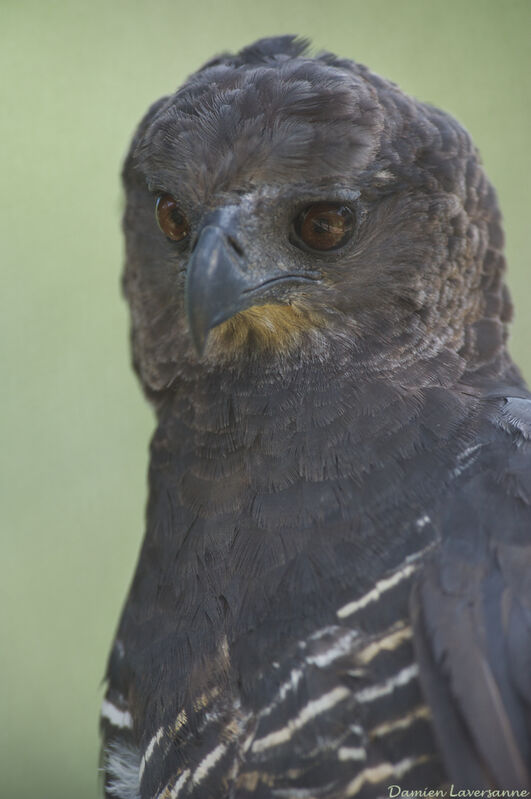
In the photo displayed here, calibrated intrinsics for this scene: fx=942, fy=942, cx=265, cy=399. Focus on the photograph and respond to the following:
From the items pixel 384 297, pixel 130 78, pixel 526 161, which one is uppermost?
pixel 130 78

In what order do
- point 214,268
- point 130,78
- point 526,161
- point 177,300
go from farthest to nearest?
point 130,78 → point 526,161 → point 177,300 → point 214,268

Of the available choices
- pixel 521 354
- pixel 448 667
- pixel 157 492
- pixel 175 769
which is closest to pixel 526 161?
pixel 521 354

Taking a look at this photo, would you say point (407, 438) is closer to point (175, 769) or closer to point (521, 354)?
point (175, 769)

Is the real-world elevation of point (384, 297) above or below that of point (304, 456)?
above

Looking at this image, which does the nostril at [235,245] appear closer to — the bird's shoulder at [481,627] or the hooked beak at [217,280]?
the hooked beak at [217,280]

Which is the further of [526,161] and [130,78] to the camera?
[130,78]
